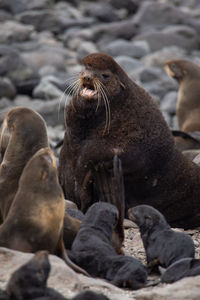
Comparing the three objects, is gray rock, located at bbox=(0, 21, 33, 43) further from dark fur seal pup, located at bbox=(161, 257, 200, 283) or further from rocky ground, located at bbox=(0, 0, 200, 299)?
dark fur seal pup, located at bbox=(161, 257, 200, 283)

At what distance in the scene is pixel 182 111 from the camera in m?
13.7

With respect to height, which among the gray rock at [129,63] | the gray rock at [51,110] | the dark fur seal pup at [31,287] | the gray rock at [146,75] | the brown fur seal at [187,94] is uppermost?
the dark fur seal pup at [31,287]

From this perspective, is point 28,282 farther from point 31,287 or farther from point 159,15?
point 159,15

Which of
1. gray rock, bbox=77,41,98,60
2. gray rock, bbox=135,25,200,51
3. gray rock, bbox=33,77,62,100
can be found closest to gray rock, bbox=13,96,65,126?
gray rock, bbox=33,77,62,100

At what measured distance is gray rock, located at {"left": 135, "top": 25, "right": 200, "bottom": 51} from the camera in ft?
82.2

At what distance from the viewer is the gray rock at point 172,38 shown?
2506 cm

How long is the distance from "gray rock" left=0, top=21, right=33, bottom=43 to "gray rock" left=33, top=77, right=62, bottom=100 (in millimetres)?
5239

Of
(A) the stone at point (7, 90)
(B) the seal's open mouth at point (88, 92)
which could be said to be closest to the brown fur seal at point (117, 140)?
(B) the seal's open mouth at point (88, 92)

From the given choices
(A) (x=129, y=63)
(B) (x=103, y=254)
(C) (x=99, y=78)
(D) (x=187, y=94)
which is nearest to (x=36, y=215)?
(B) (x=103, y=254)

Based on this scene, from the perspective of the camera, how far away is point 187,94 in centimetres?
1369

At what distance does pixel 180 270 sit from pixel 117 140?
2519mm

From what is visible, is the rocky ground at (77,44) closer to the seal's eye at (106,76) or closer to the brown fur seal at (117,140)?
the brown fur seal at (117,140)

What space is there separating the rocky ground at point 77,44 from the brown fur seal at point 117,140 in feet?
13.1

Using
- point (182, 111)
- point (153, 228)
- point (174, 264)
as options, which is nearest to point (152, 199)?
point (153, 228)
